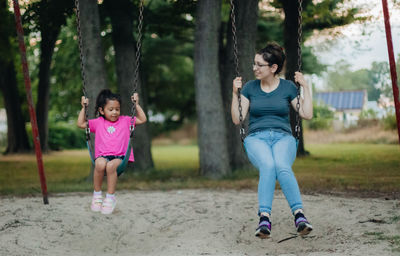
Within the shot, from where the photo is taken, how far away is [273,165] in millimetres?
4770

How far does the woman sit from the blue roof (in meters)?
24.7

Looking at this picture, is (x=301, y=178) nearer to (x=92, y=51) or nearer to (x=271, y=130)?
(x=92, y=51)

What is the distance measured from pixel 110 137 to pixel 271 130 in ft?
6.07

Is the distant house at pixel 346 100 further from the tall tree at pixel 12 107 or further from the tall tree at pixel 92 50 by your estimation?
the tall tree at pixel 92 50

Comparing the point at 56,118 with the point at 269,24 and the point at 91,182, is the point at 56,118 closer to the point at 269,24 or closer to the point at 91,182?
the point at 269,24

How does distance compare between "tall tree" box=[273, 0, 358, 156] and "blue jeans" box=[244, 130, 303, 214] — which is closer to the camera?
"blue jeans" box=[244, 130, 303, 214]

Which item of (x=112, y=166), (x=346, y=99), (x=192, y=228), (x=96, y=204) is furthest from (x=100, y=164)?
(x=346, y=99)

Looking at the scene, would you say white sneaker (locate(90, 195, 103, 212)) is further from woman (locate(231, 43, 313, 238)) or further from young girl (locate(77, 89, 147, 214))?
woman (locate(231, 43, 313, 238))

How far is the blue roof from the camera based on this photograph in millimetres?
29578

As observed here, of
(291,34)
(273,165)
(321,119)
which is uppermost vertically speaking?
(291,34)

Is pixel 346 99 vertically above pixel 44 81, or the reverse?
pixel 44 81

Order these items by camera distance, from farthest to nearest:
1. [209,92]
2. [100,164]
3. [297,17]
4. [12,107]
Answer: [12,107]
[297,17]
[209,92]
[100,164]

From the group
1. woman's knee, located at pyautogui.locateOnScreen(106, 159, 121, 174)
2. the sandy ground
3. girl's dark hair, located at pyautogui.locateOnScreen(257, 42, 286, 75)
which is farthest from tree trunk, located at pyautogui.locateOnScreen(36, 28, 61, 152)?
girl's dark hair, located at pyautogui.locateOnScreen(257, 42, 286, 75)

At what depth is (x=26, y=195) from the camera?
923cm
